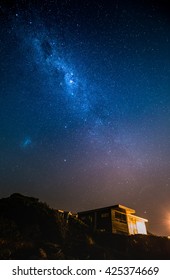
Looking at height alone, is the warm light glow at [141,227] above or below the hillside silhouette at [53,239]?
above

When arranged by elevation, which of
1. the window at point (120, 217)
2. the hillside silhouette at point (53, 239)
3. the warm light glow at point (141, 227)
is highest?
the window at point (120, 217)

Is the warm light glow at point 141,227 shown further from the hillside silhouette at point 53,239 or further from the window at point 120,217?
the hillside silhouette at point 53,239

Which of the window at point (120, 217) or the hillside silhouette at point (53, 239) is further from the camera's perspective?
the window at point (120, 217)

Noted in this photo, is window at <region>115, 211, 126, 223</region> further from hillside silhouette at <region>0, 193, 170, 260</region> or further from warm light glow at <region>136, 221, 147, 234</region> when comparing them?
hillside silhouette at <region>0, 193, 170, 260</region>

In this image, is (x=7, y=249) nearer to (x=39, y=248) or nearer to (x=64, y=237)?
(x=39, y=248)

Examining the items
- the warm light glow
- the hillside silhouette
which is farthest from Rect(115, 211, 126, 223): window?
the hillside silhouette

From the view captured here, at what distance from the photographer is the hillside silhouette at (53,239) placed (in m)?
11.7

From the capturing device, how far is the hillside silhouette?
1173cm

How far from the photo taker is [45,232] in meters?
15.1

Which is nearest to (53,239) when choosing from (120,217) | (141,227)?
(120,217)

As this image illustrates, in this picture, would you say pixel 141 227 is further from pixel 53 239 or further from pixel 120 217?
pixel 53 239

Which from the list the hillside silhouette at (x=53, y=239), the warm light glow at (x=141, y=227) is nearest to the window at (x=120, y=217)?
the warm light glow at (x=141, y=227)

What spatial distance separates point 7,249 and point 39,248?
1.78 metres
